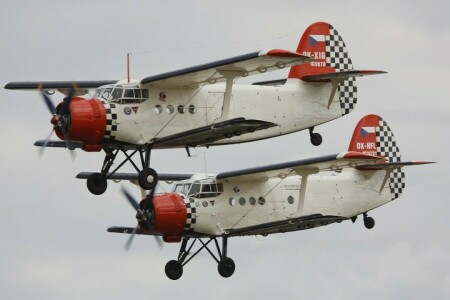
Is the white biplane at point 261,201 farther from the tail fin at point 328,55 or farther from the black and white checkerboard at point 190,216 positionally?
the tail fin at point 328,55

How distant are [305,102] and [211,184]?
13.0 feet

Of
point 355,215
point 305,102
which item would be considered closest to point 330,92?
point 305,102

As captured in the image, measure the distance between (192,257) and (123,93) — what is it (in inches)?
324

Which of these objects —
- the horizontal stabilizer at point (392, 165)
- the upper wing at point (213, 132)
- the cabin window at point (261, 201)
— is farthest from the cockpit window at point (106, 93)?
the horizontal stabilizer at point (392, 165)

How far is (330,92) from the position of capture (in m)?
60.3

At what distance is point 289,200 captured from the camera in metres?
61.8

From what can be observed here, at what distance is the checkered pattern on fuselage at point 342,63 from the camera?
60969 mm

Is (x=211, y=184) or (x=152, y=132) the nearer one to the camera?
(x=152, y=132)

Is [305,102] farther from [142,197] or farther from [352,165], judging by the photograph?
[142,197]

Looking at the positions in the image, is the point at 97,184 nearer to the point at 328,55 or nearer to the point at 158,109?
the point at 158,109

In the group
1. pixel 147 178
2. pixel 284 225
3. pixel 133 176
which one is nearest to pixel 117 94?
pixel 147 178

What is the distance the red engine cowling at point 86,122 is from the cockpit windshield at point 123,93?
0.45 m

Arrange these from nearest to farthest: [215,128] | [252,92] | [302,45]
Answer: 1. [215,128]
2. [252,92]
3. [302,45]

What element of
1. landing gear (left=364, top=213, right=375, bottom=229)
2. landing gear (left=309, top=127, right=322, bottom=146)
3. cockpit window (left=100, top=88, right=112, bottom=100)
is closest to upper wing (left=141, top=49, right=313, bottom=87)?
cockpit window (left=100, top=88, right=112, bottom=100)
